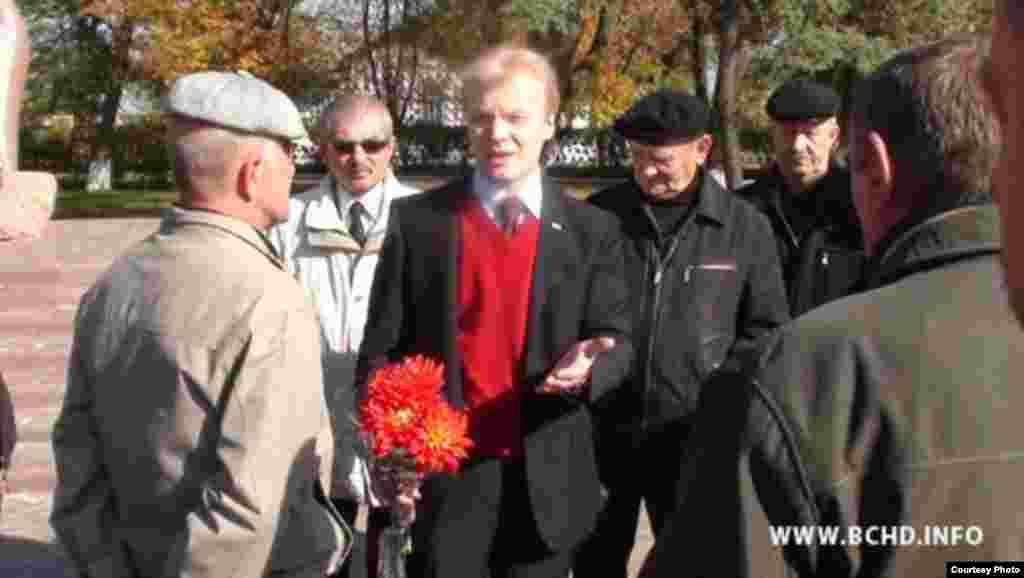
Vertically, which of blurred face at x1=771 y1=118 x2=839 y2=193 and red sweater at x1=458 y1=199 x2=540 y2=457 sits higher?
blurred face at x1=771 y1=118 x2=839 y2=193

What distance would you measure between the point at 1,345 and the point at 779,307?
25.5 feet

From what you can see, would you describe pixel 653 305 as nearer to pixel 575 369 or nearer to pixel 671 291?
pixel 671 291

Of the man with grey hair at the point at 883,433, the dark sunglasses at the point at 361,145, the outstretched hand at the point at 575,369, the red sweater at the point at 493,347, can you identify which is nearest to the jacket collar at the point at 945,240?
the man with grey hair at the point at 883,433

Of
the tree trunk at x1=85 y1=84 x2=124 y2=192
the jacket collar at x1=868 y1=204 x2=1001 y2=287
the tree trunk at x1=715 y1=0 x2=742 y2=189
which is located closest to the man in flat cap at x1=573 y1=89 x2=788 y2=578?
the jacket collar at x1=868 y1=204 x2=1001 y2=287

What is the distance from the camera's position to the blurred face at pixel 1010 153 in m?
1.06

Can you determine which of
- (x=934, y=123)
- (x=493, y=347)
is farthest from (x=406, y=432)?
(x=934, y=123)

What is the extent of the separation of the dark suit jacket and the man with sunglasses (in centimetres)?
57

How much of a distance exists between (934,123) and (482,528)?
2408 mm

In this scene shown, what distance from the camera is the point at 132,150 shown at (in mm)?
32500

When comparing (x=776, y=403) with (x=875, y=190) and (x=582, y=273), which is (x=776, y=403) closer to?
(x=875, y=190)

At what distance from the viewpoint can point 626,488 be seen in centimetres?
474

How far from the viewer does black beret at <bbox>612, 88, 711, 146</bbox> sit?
466cm

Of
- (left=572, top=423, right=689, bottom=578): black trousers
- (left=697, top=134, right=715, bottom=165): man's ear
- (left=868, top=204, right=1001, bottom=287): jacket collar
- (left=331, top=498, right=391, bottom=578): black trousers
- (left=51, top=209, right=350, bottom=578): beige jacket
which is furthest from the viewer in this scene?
(left=697, top=134, right=715, bottom=165): man's ear

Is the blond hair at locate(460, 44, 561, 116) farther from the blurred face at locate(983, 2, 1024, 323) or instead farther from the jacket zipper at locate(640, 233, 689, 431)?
the blurred face at locate(983, 2, 1024, 323)
